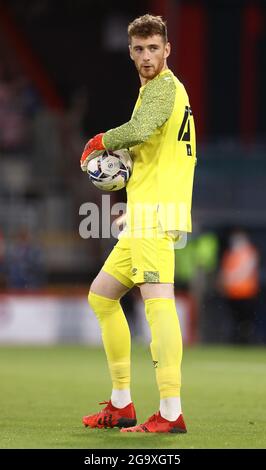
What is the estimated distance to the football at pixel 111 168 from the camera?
6.36 m

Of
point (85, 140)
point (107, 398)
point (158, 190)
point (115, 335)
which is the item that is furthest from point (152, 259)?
point (85, 140)

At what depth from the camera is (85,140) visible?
22.8m

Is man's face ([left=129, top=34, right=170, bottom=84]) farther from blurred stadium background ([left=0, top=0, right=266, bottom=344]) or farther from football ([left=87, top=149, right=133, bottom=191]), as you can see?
blurred stadium background ([left=0, top=0, right=266, bottom=344])

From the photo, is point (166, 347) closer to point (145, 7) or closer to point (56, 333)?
point (56, 333)

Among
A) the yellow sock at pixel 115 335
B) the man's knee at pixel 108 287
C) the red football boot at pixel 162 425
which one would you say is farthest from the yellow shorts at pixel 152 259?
the red football boot at pixel 162 425

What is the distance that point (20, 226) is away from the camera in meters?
19.7

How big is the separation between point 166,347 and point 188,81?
16.8 meters

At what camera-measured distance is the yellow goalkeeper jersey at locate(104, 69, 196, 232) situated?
6.18 meters

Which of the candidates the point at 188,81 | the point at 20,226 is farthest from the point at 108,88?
the point at 20,226

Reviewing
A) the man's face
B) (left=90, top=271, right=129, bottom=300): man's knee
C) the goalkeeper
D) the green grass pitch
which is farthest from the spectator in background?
the man's face

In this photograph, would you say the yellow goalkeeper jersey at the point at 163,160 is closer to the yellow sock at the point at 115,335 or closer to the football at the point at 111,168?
the football at the point at 111,168

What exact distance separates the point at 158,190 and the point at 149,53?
698mm

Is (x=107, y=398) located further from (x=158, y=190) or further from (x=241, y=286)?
(x=241, y=286)

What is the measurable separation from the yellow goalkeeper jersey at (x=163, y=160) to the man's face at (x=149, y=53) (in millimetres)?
50
